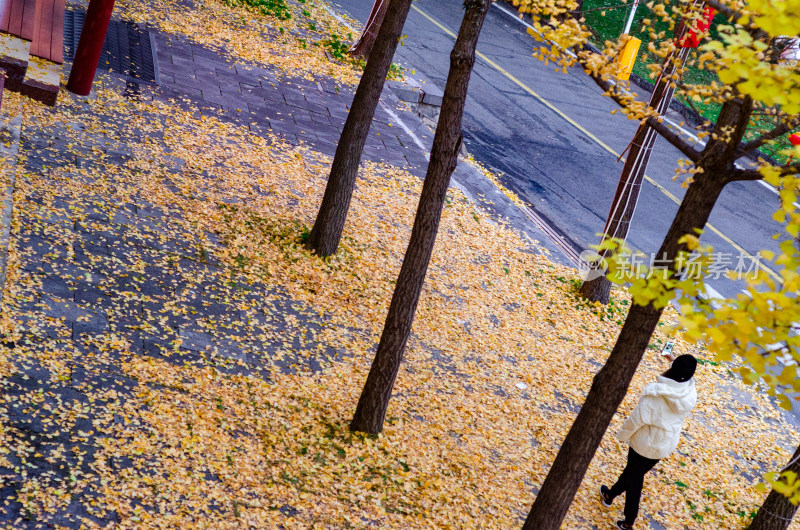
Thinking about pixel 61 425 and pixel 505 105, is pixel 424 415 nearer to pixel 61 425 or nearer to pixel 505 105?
pixel 61 425

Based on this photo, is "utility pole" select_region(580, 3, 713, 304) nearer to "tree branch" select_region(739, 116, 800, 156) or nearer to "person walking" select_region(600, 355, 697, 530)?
"person walking" select_region(600, 355, 697, 530)

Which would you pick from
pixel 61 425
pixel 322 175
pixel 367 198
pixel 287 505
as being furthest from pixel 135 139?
pixel 287 505

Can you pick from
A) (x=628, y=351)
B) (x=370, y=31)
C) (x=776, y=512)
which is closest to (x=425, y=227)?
(x=628, y=351)

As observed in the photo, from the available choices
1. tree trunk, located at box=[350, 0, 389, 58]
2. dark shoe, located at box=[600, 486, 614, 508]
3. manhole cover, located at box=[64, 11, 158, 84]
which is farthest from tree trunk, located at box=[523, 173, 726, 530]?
tree trunk, located at box=[350, 0, 389, 58]

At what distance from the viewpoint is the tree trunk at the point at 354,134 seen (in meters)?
7.46

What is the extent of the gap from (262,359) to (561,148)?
33.3 feet

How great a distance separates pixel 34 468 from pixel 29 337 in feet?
4.10

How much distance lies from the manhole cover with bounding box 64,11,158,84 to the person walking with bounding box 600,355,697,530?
8.01 metres

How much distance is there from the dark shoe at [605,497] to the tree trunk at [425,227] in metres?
1.99

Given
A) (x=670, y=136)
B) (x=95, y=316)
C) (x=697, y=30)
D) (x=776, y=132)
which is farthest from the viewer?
(x=95, y=316)

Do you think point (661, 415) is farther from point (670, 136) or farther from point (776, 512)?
point (670, 136)

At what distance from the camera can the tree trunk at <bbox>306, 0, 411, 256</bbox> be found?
746 cm

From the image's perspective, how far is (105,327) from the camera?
5609 millimetres

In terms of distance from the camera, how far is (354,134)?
7570 millimetres
